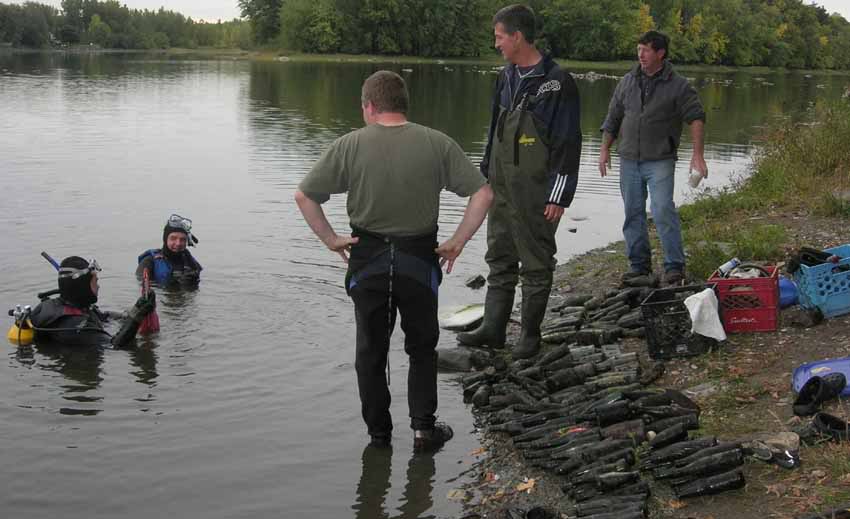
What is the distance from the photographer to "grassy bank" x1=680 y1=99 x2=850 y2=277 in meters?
9.85

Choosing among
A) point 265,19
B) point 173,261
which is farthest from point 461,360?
point 265,19

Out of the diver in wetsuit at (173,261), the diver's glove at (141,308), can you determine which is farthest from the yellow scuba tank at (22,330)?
the diver in wetsuit at (173,261)

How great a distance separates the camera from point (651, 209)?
31.2 ft

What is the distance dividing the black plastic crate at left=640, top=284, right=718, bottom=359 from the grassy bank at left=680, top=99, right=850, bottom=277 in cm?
203

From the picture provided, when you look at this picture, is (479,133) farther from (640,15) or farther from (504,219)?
(640,15)

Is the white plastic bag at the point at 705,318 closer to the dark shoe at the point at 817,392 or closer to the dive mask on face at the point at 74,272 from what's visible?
the dark shoe at the point at 817,392

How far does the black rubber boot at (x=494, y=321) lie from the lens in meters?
8.58

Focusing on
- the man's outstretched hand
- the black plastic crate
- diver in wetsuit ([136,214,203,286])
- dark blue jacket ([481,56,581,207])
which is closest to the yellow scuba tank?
diver in wetsuit ([136,214,203,286])

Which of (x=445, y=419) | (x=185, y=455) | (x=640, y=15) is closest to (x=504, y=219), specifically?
(x=445, y=419)

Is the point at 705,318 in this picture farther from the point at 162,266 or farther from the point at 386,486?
the point at 162,266

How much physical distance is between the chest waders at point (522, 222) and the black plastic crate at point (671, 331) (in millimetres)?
909

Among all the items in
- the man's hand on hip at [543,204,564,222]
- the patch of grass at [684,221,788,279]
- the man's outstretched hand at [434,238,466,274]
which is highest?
the man's hand on hip at [543,204,564,222]

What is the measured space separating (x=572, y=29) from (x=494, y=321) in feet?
367

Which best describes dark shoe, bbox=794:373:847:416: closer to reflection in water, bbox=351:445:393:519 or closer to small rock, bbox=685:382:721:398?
small rock, bbox=685:382:721:398
